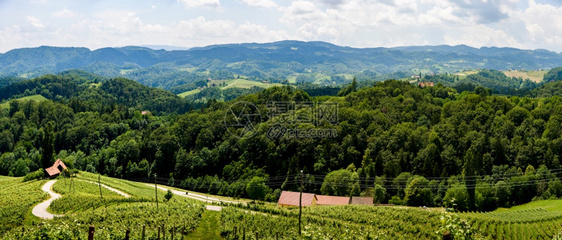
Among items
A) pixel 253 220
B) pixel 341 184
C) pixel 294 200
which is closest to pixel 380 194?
pixel 341 184

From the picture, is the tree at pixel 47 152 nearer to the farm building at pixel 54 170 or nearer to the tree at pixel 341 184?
the farm building at pixel 54 170

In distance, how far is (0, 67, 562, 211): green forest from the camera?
225 feet

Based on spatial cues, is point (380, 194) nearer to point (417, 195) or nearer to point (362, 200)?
point (362, 200)

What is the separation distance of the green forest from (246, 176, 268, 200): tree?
218 millimetres

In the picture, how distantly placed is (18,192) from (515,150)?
87397 millimetres

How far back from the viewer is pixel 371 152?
82.6 meters

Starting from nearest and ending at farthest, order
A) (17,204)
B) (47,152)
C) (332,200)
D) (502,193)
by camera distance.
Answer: (17,204) → (332,200) → (502,193) → (47,152)

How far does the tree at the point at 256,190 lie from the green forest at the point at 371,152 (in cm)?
22

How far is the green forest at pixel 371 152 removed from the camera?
68688 mm

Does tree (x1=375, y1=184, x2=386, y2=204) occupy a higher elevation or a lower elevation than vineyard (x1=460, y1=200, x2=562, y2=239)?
lower

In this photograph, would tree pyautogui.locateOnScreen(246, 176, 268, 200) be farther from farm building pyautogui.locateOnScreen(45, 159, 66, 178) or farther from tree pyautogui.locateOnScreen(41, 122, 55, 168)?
tree pyautogui.locateOnScreen(41, 122, 55, 168)

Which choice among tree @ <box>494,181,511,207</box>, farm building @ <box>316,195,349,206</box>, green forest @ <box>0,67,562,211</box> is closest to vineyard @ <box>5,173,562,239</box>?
farm building @ <box>316,195,349,206</box>

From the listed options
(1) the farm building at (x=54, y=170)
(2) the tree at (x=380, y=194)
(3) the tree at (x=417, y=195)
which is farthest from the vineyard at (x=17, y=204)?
(3) the tree at (x=417, y=195)

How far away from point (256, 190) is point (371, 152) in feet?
88.0
